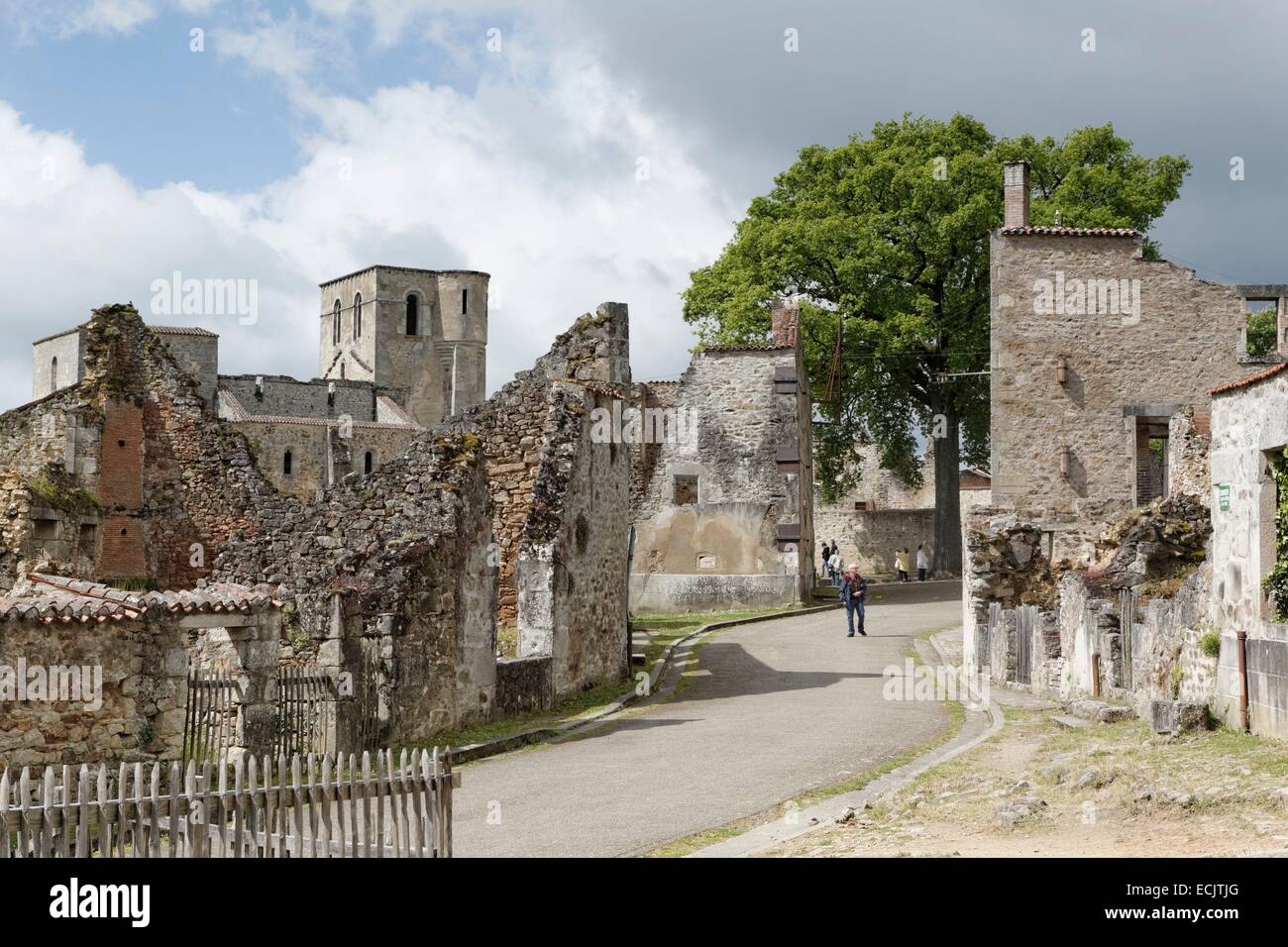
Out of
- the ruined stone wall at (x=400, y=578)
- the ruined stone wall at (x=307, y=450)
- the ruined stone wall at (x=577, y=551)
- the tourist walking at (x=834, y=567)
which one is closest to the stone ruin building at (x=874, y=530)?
the tourist walking at (x=834, y=567)

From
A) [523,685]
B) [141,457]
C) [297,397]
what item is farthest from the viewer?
[297,397]

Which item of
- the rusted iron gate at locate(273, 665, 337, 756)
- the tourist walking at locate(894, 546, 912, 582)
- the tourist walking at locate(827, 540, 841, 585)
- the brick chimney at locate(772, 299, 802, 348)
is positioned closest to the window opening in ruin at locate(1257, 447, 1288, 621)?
the rusted iron gate at locate(273, 665, 337, 756)

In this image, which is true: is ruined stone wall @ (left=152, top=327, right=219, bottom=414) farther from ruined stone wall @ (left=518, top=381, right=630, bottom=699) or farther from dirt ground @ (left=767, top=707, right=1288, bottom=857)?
dirt ground @ (left=767, top=707, right=1288, bottom=857)

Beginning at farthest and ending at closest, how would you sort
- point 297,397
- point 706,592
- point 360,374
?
point 360,374 → point 297,397 → point 706,592

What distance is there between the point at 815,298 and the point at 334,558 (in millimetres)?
30907

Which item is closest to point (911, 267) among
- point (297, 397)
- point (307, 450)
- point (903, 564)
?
point (903, 564)

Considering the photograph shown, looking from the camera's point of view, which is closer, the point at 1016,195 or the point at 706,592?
the point at 1016,195

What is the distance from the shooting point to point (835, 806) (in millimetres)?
12555

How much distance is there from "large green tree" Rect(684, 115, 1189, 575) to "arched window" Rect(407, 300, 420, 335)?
74717 millimetres

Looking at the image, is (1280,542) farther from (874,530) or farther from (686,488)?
(874,530)

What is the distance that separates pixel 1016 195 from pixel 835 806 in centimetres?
2506

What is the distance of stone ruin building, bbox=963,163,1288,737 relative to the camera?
15.2 m

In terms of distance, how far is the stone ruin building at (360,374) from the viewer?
3201 inches

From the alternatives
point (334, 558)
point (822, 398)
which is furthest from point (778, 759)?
point (822, 398)
